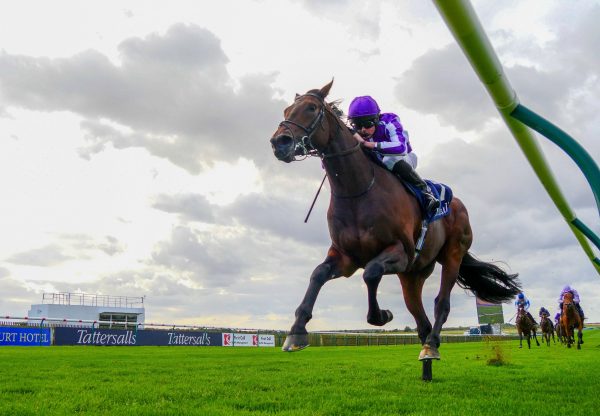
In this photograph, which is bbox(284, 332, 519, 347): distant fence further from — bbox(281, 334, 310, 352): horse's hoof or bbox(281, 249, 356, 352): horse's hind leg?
bbox(281, 334, 310, 352): horse's hoof

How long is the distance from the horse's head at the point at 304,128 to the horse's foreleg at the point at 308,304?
0.94m

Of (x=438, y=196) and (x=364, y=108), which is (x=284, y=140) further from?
(x=438, y=196)

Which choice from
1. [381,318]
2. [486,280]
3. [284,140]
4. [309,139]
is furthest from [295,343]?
[486,280]

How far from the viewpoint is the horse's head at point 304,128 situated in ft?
13.2

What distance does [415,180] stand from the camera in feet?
17.4

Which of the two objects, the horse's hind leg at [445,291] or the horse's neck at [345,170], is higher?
the horse's neck at [345,170]

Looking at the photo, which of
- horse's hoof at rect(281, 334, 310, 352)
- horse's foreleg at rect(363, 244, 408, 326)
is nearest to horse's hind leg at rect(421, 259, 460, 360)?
horse's foreleg at rect(363, 244, 408, 326)

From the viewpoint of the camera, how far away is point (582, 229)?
2906mm

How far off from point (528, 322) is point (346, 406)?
20.7 m

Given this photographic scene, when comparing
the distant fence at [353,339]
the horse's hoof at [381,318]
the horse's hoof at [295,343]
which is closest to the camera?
the horse's hoof at [295,343]

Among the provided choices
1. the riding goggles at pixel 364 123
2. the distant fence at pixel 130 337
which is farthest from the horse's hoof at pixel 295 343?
the distant fence at pixel 130 337

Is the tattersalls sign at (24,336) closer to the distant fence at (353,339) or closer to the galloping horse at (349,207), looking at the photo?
the distant fence at (353,339)

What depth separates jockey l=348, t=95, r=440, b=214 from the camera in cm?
518

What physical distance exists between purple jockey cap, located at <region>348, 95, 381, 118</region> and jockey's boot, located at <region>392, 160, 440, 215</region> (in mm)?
562
